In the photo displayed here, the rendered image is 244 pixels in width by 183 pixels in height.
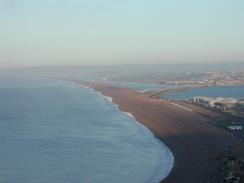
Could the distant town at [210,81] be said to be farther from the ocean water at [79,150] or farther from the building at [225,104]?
the ocean water at [79,150]

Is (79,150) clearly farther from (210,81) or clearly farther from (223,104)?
(210,81)

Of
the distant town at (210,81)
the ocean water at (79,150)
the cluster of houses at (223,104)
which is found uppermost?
the cluster of houses at (223,104)

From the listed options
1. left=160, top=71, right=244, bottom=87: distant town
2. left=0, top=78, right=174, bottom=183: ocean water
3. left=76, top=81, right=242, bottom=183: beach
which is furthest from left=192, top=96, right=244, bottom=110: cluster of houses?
left=160, top=71, right=244, bottom=87: distant town

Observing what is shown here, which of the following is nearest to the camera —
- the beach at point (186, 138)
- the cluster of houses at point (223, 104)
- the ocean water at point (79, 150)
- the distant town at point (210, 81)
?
the beach at point (186, 138)

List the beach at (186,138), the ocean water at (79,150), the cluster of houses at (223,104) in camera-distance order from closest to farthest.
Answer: the beach at (186,138) < the ocean water at (79,150) < the cluster of houses at (223,104)

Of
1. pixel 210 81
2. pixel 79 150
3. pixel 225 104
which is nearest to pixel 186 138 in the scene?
pixel 79 150

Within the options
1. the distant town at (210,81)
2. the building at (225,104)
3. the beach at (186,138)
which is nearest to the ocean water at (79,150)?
the beach at (186,138)

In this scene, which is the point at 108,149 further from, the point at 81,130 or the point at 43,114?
the point at 43,114

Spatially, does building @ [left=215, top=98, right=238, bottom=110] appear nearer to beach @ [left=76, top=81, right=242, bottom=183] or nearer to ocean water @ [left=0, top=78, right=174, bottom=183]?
beach @ [left=76, top=81, right=242, bottom=183]
